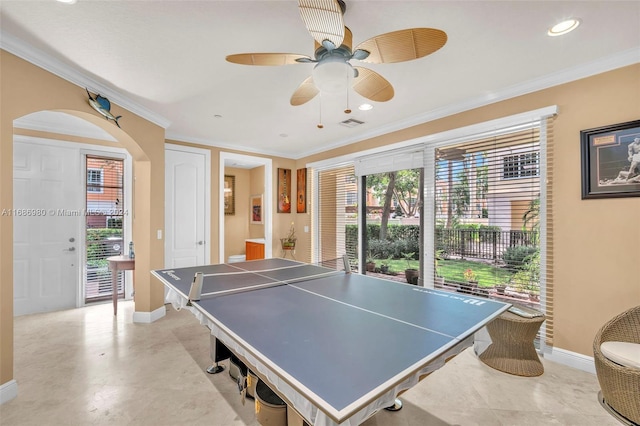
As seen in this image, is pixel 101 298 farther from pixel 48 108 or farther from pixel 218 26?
pixel 218 26

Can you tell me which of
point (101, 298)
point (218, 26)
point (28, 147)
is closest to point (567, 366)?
point (218, 26)

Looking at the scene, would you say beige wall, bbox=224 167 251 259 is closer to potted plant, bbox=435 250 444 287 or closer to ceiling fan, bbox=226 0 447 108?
potted plant, bbox=435 250 444 287

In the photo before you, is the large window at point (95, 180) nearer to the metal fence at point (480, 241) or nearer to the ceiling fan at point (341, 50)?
the ceiling fan at point (341, 50)

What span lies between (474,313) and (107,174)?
5.16 m

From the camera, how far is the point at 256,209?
6812mm

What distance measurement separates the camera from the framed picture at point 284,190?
18.4ft

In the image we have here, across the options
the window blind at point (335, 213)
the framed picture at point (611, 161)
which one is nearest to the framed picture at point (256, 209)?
the window blind at point (335, 213)

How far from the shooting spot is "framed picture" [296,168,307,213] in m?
5.62

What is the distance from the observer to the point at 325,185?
530 centimetres

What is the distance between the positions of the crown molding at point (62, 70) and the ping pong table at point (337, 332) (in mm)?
1941

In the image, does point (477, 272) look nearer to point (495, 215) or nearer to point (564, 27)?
point (495, 215)

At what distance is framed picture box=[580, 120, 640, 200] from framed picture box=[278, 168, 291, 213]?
14.3ft

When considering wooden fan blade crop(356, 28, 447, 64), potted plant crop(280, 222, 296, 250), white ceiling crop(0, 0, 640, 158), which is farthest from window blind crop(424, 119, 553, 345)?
potted plant crop(280, 222, 296, 250)

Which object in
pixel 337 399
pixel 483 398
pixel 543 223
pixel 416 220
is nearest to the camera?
pixel 337 399
